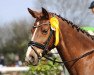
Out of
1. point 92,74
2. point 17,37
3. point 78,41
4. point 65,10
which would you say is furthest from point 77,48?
point 17,37

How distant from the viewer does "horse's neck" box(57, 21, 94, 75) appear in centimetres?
655

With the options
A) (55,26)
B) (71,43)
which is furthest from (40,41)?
(71,43)

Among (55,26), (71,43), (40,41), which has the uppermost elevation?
(55,26)

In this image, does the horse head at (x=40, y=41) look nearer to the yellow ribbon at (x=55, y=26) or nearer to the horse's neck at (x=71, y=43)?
the yellow ribbon at (x=55, y=26)

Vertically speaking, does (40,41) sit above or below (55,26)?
below

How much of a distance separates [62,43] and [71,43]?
0.16 metres

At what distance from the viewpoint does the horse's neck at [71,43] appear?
6547 millimetres

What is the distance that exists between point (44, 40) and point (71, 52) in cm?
53

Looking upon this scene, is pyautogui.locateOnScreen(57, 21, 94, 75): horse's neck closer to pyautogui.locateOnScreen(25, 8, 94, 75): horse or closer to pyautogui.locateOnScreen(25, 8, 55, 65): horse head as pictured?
pyautogui.locateOnScreen(25, 8, 94, 75): horse

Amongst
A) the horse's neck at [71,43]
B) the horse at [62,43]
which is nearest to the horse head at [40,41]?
the horse at [62,43]

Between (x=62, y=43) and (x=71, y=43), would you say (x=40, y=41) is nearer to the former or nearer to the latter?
(x=62, y=43)

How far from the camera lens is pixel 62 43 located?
6.54m

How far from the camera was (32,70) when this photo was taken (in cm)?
1253

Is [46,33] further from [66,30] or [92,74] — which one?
[92,74]
